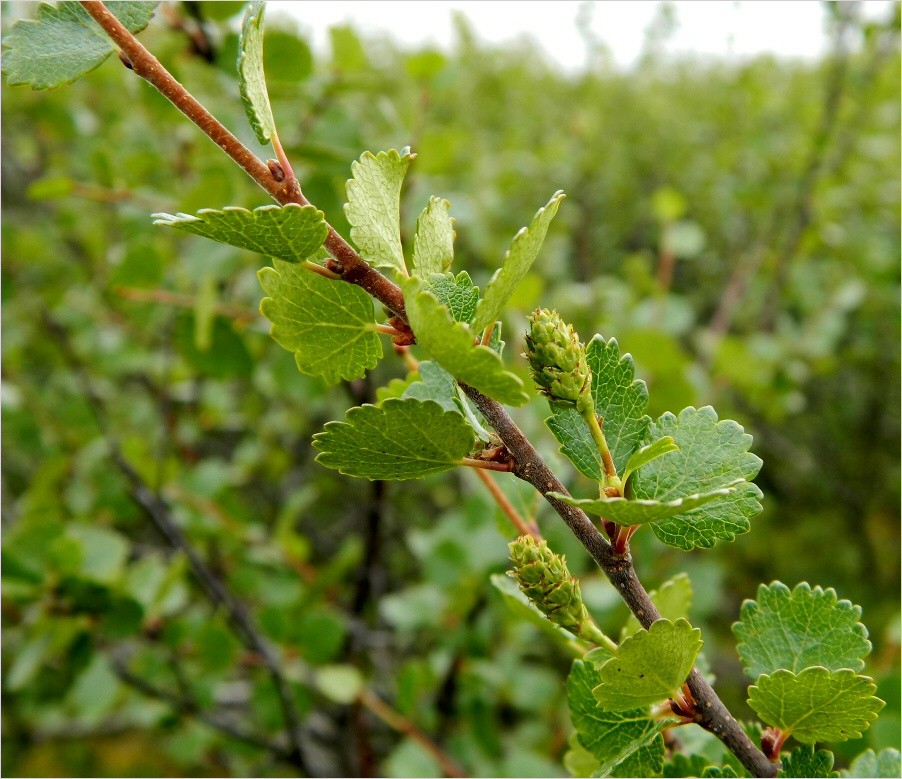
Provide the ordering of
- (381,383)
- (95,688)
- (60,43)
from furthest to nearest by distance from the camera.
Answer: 1. (381,383)
2. (95,688)
3. (60,43)

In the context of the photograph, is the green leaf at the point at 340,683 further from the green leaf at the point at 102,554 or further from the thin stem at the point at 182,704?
the green leaf at the point at 102,554

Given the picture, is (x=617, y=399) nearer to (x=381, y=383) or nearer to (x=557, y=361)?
(x=557, y=361)

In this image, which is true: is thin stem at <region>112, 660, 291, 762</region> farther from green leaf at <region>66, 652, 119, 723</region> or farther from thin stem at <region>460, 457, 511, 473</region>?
thin stem at <region>460, 457, 511, 473</region>

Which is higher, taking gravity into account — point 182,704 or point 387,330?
point 387,330

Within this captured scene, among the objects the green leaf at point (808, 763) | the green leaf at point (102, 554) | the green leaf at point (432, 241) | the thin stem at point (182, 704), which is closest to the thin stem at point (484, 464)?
the green leaf at point (432, 241)

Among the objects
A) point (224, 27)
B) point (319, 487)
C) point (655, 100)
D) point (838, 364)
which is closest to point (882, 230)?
point (838, 364)

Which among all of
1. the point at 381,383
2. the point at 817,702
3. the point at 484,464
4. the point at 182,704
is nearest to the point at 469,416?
the point at 484,464

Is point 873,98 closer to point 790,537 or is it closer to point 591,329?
point 591,329
